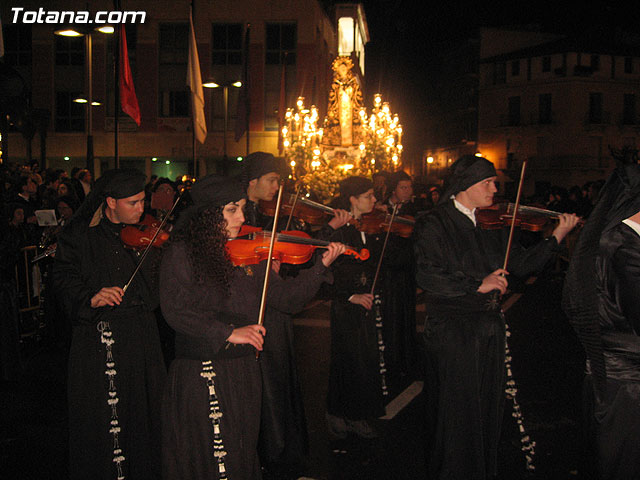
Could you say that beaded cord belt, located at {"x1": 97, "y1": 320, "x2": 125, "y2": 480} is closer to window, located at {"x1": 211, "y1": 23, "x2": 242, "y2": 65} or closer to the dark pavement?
the dark pavement

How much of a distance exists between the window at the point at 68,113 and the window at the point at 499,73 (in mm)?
36215

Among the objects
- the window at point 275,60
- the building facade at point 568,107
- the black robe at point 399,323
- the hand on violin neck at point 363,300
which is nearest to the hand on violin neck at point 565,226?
the hand on violin neck at point 363,300

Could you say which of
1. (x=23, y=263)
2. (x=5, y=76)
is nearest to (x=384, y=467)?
(x=5, y=76)

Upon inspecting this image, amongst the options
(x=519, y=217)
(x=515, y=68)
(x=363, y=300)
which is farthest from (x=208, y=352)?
(x=515, y=68)

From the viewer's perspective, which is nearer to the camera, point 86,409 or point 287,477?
point 86,409

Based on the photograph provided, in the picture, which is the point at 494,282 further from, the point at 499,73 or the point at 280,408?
the point at 499,73

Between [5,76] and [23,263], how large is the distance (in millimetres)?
4276

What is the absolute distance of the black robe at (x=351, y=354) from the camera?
5754 mm

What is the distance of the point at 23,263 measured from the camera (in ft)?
31.8

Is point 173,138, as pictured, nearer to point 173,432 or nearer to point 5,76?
point 5,76

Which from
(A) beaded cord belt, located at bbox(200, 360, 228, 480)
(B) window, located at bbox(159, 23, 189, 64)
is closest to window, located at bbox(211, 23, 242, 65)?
(B) window, located at bbox(159, 23, 189, 64)

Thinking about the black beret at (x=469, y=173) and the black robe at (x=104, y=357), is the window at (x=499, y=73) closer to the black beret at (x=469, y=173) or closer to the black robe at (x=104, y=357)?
the black beret at (x=469, y=173)

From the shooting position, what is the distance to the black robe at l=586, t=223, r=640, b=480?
3.36 metres

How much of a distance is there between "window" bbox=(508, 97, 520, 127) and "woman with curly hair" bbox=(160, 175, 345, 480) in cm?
5642
